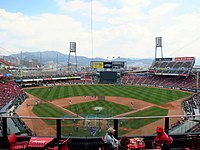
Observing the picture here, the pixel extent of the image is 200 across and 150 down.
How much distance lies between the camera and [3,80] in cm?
5884

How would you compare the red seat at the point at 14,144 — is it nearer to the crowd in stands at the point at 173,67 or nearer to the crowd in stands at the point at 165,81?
the crowd in stands at the point at 165,81

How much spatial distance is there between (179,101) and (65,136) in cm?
3794

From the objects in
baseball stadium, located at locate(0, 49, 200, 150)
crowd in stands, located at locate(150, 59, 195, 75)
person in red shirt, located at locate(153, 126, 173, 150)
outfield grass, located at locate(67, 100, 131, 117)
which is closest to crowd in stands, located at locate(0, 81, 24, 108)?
baseball stadium, located at locate(0, 49, 200, 150)

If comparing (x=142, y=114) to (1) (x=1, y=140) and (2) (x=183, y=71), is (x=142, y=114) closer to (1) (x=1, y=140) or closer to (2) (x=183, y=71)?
(1) (x=1, y=140)

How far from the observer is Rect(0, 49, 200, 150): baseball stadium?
5.78 meters

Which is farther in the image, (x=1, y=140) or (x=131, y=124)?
(x=131, y=124)

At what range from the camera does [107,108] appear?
34031mm

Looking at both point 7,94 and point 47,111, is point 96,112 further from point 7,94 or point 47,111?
point 7,94

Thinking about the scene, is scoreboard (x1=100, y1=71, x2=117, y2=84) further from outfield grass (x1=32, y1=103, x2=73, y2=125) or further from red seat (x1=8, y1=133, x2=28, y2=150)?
red seat (x1=8, y1=133, x2=28, y2=150)

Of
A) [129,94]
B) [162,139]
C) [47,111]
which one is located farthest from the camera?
[129,94]

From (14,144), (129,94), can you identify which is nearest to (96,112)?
(129,94)

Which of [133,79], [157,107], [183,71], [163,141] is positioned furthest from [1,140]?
[133,79]

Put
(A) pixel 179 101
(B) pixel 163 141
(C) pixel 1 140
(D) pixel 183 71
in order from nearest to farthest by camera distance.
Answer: (B) pixel 163 141
(C) pixel 1 140
(A) pixel 179 101
(D) pixel 183 71

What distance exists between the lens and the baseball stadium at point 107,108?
5.78 meters
